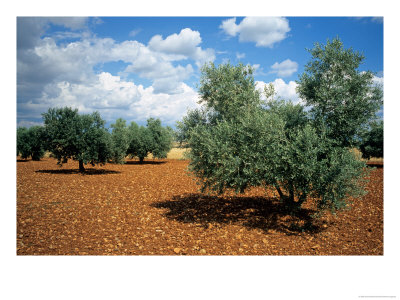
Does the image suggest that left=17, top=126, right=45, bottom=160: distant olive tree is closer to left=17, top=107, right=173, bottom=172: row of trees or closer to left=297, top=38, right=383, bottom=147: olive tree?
left=17, top=107, right=173, bottom=172: row of trees

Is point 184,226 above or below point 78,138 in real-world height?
below

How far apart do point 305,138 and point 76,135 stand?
75.0ft

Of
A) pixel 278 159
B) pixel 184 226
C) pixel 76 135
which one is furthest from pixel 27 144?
pixel 278 159

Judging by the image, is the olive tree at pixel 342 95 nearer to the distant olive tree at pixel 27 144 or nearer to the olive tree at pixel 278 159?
the olive tree at pixel 278 159

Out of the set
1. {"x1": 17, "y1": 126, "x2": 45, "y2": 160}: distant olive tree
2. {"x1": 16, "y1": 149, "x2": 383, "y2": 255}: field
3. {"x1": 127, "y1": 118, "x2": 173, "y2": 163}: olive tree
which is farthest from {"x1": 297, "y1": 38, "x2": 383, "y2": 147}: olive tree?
{"x1": 17, "y1": 126, "x2": 45, "y2": 160}: distant olive tree

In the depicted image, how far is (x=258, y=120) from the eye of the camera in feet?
31.1

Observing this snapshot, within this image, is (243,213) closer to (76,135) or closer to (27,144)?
(76,135)

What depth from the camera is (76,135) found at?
2512cm

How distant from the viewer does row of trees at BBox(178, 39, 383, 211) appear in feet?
29.3

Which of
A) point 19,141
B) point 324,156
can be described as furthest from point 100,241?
point 19,141

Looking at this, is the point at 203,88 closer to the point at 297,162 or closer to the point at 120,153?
the point at 297,162

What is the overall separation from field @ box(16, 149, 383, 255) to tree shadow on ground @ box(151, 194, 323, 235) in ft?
0.14

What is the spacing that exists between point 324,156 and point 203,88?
6.30 meters

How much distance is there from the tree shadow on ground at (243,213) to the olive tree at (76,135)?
13841 millimetres
